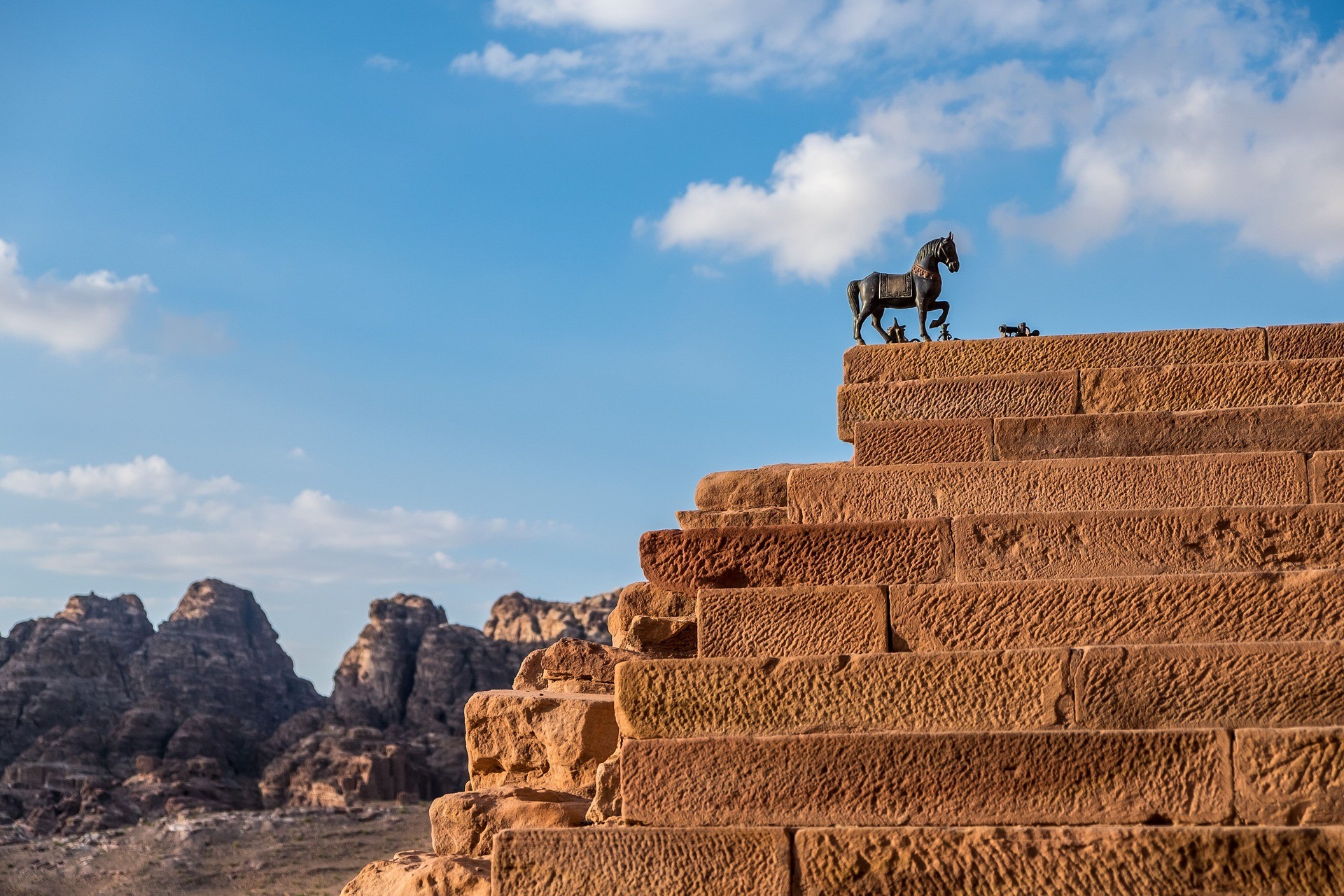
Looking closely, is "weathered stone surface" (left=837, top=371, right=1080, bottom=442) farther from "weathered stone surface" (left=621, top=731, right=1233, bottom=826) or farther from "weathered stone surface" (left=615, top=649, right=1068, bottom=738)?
"weathered stone surface" (left=621, top=731, right=1233, bottom=826)

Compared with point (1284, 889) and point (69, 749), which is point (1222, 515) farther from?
point (69, 749)

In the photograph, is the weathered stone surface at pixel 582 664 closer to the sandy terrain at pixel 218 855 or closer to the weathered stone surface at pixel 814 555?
the weathered stone surface at pixel 814 555

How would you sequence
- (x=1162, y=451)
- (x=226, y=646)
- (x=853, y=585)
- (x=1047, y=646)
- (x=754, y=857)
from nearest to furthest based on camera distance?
1. (x=754, y=857)
2. (x=1047, y=646)
3. (x=853, y=585)
4. (x=1162, y=451)
5. (x=226, y=646)

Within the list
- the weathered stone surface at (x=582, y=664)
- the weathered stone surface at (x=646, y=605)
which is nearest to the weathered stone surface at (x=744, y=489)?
the weathered stone surface at (x=646, y=605)

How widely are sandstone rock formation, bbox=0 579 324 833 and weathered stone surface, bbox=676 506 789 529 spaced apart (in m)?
39.7

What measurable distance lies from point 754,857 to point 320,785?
43.4 meters

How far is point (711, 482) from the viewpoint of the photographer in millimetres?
7277

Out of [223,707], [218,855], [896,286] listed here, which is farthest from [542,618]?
[896,286]

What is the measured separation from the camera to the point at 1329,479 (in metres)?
4.82

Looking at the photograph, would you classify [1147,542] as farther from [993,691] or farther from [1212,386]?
[1212,386]

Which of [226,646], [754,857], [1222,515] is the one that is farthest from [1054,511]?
[226,646]

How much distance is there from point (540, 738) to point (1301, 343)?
13.8 feet

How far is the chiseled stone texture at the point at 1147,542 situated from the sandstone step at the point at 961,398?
3.32ft

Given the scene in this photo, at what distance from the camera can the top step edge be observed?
5.84 metres
